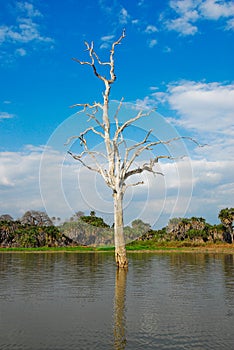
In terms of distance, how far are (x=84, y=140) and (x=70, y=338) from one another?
18109 mm

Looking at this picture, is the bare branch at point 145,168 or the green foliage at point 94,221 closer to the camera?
the bare branch at point 145,168

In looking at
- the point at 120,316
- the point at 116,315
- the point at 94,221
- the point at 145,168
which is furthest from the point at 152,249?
the point at 120,316

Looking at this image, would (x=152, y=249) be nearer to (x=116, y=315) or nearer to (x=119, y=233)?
(x=119, y=233)

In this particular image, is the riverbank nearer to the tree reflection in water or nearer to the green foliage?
the green foliage

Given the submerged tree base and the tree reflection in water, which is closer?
the tree reflection in water

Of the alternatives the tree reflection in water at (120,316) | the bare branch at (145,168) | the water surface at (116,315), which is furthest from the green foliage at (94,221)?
the water surface at (116,315)

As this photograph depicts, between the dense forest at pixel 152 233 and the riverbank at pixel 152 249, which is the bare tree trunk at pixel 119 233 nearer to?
the riverbank at pixel 152 249

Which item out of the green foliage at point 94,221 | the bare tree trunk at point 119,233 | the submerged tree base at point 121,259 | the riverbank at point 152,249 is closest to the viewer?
the submerged tree base at point 121,259

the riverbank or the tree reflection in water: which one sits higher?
the riverbank

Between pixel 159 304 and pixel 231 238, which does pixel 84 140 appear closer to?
pixel 159 304

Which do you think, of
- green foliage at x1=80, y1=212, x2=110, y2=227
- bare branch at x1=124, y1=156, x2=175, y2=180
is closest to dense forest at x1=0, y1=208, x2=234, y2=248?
green foliage at x1=80, y1=212, x2=110, y2=227

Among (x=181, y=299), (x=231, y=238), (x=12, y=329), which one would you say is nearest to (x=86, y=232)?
(x=231, y=238)

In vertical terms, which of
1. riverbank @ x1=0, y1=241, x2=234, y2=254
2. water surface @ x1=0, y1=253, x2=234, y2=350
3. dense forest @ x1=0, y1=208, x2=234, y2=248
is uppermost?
dense forest @ x1=0, y1=208, x2=234, y2=248

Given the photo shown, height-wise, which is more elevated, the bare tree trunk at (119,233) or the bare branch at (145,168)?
the bare branch at (145,168)
